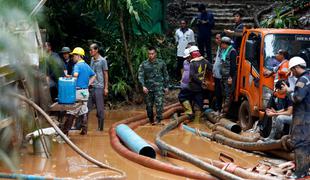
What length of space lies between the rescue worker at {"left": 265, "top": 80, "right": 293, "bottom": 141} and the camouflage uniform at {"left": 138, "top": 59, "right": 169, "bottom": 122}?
3344mm

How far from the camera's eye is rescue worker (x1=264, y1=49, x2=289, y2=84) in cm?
945

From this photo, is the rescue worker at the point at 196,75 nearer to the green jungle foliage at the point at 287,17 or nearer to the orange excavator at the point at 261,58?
the orange excavator at the point at 261,58

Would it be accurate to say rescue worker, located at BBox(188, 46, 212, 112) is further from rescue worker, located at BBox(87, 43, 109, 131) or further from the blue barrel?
the blue barrel

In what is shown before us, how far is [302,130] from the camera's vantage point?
7391 millimetres

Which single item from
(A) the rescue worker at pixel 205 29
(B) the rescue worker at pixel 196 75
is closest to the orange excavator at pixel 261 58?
(B) the rescue worker at pixel 196 75

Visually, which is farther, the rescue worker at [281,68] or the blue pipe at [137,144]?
the rescue worker at [281,68]

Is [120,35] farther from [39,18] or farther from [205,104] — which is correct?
[39,18]

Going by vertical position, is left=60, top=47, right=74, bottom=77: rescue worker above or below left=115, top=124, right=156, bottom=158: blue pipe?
above

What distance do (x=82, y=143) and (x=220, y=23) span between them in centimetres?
990

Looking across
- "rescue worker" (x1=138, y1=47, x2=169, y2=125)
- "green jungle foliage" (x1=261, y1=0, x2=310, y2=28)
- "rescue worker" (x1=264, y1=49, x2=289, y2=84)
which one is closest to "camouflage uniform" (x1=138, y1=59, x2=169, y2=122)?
"rescue worker" (x1=138, y1=47, x2=169, y2=125)

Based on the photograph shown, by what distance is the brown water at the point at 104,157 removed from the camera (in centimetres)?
815

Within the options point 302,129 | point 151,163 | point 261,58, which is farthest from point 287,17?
point 151,163

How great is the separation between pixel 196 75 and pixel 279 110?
345 centimetres

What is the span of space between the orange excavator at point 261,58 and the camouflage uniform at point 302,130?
2941mm
